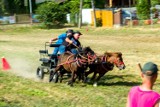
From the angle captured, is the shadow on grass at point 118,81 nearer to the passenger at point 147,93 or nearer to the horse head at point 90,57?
the horse head at point 90,57

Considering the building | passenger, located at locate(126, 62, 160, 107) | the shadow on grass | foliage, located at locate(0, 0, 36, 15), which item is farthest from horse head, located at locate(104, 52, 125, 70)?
the building

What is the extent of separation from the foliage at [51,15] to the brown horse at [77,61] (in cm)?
3816

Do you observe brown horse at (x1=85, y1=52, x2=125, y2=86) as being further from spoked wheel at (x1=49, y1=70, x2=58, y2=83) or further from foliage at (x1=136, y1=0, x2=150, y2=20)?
foliage at (x1=136, y1=0, x2=150, y2=20)

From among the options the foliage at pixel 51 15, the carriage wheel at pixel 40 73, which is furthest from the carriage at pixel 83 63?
the foliage at pixel 51 15

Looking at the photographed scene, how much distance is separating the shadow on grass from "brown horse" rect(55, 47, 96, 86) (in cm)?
90

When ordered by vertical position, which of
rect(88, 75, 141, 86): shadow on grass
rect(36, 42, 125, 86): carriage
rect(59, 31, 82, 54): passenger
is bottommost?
rect(88, 75, 141, 86): shadow on grass

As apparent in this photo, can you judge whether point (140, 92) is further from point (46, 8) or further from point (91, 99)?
point (46, 8)

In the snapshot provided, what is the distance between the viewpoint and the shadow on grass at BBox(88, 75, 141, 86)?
13305 mm

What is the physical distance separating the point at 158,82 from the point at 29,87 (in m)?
3.95

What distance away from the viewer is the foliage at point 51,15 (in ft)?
168

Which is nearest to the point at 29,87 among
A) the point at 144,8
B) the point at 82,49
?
the point at 82,49

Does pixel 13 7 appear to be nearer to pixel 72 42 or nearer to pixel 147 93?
pixel 72 42

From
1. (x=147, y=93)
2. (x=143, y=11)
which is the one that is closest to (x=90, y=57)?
(x=147, y=93)

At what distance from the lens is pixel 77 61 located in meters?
12.6
